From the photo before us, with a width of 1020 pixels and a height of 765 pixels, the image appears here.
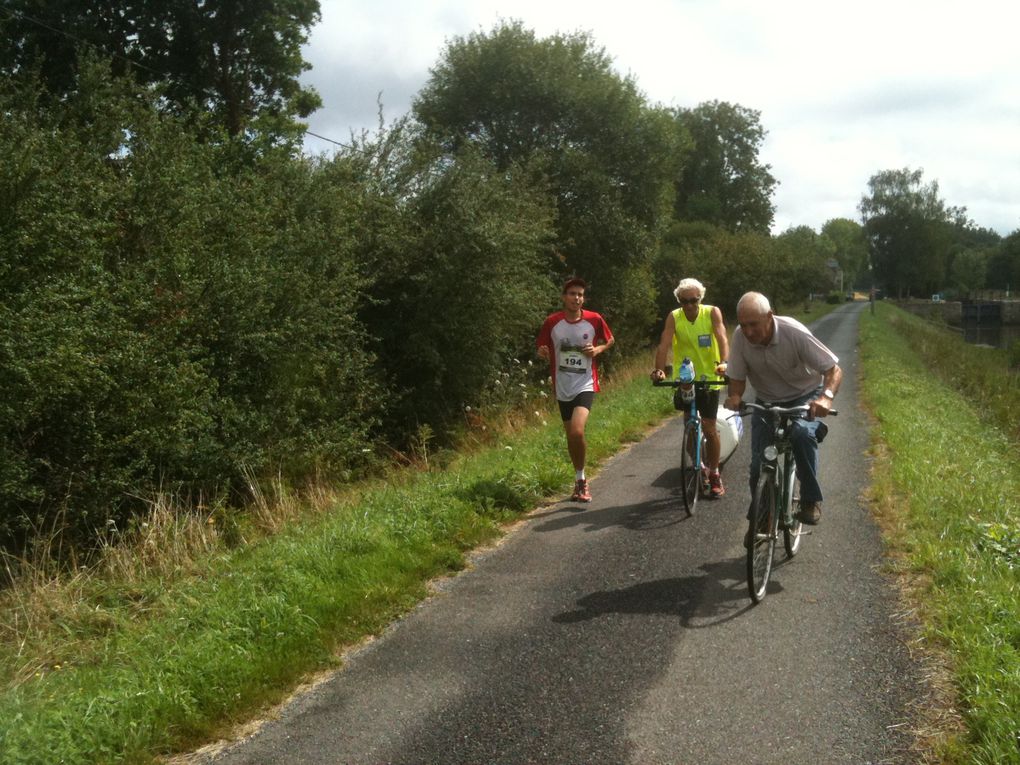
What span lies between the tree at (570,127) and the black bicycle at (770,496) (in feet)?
66.0

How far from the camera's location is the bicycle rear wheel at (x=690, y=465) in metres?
8.02

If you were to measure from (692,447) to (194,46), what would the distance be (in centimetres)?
2066

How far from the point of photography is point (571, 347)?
27.8ft

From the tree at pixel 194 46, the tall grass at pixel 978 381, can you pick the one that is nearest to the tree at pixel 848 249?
the tall grass at pixel 978 381

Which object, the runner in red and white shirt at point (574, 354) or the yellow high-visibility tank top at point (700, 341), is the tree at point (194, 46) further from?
the yellow high-visibility tank top at point (700, 341)

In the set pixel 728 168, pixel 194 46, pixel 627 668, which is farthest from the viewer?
pixel 728 168

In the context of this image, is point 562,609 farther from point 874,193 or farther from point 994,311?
point 874,193

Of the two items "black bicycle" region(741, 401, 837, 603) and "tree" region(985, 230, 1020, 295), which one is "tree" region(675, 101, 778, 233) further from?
"black bicycle" region(741, 401, 837, 603)

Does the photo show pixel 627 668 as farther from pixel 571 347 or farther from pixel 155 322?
pixel 155 322

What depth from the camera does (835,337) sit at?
4100 cm

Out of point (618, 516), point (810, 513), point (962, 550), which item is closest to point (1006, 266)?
point (618, 516)

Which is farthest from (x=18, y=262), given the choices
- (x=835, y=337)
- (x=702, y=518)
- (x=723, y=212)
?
(x=723, y=212)

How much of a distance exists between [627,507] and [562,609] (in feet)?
9.11

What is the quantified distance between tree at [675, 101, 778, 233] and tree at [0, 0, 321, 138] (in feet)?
166
